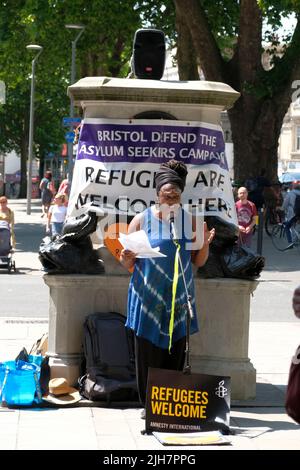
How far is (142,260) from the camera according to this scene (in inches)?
305

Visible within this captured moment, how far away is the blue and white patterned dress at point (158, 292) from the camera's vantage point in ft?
25.2

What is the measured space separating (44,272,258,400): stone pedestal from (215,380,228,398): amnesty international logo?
4.06 ft

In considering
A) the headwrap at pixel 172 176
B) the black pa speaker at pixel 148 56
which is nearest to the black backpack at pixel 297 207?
the black pa speaker at pixel 148 56

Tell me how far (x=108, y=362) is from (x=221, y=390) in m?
1.15

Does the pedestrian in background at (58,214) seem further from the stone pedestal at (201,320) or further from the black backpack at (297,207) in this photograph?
the stone pedestal at (201,320)

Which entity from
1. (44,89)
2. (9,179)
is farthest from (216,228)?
(9,179)

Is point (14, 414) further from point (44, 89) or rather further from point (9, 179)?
point (9, 179)

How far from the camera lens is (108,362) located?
8273mm

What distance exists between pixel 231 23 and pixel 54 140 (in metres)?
39.0

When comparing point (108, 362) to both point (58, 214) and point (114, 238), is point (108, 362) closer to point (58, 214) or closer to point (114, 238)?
point (114, 238)

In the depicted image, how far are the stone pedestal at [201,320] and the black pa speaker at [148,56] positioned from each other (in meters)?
1.91

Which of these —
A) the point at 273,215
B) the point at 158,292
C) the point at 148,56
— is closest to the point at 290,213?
the point at 273,215

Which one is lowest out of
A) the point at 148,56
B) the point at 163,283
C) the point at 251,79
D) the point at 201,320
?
the point at 201,320

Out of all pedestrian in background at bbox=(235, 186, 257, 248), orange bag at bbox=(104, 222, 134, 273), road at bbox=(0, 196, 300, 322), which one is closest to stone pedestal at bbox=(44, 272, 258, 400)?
orange bag at bbox=(104, 222, 134, 273)
